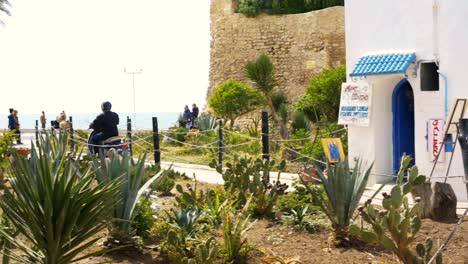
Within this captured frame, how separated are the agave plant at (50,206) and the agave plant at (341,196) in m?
2.40

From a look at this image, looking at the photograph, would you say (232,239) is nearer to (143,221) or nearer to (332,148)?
(143,221)

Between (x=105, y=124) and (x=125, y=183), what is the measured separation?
5949mm

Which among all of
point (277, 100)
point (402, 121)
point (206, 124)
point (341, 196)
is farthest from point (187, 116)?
point (341, 196)

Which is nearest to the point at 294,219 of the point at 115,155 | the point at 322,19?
the point at 115,155

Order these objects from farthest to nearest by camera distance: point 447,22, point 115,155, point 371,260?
point 447,22 → point 115,155 → point 371,260

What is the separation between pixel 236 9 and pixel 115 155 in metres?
21.4

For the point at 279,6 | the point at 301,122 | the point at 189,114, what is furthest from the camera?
the point at 279,6

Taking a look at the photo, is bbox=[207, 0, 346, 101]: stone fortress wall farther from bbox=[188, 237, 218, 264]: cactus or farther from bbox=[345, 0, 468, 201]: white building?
bbox=[188, 237, 218, 264]: cactus

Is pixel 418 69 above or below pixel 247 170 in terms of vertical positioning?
above

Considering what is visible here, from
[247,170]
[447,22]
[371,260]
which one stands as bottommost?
[371,260]

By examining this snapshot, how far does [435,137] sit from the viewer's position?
1008cm

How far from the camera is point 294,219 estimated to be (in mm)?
7609

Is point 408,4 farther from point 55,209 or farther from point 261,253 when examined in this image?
point 55,209

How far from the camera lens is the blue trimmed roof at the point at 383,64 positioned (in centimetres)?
1016
